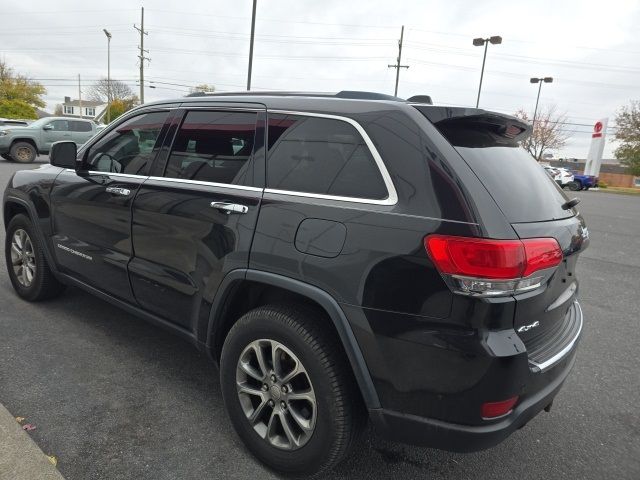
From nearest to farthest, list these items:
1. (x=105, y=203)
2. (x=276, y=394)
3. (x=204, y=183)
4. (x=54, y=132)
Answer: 1. (x=276, y=394)
2. (x=204, y=183)
3. (x=105, y=203)
4. (x=54, y=132)

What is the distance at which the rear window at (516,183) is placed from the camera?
76.0 inches

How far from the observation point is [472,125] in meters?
2.17

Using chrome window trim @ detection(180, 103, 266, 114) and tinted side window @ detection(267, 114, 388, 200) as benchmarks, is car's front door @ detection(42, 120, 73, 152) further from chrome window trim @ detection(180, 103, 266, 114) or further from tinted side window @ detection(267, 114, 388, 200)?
tinted side window @ detection(267, 114, 388, 200)

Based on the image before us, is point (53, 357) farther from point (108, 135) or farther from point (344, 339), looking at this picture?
point (344, 339)

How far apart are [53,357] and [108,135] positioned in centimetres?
161

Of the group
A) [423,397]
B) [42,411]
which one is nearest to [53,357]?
[42,411]

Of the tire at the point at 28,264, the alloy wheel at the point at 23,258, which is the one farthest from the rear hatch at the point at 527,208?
the alloy wheel at the point at 23,258

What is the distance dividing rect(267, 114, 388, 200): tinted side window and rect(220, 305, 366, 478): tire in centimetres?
58

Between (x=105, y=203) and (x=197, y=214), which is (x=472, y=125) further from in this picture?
(x=105, y=203)

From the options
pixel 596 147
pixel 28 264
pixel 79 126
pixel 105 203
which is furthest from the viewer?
pixel 596 147

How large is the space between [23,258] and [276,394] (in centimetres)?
312

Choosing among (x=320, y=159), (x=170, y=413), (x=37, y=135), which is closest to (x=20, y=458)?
(x=170, y=413)

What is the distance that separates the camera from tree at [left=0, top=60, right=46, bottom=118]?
162 ft

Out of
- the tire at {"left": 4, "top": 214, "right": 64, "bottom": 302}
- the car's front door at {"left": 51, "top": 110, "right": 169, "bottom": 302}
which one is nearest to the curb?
the car's front door at {"left": 51, "top": 110, "right": 169, "bottom": 302}
